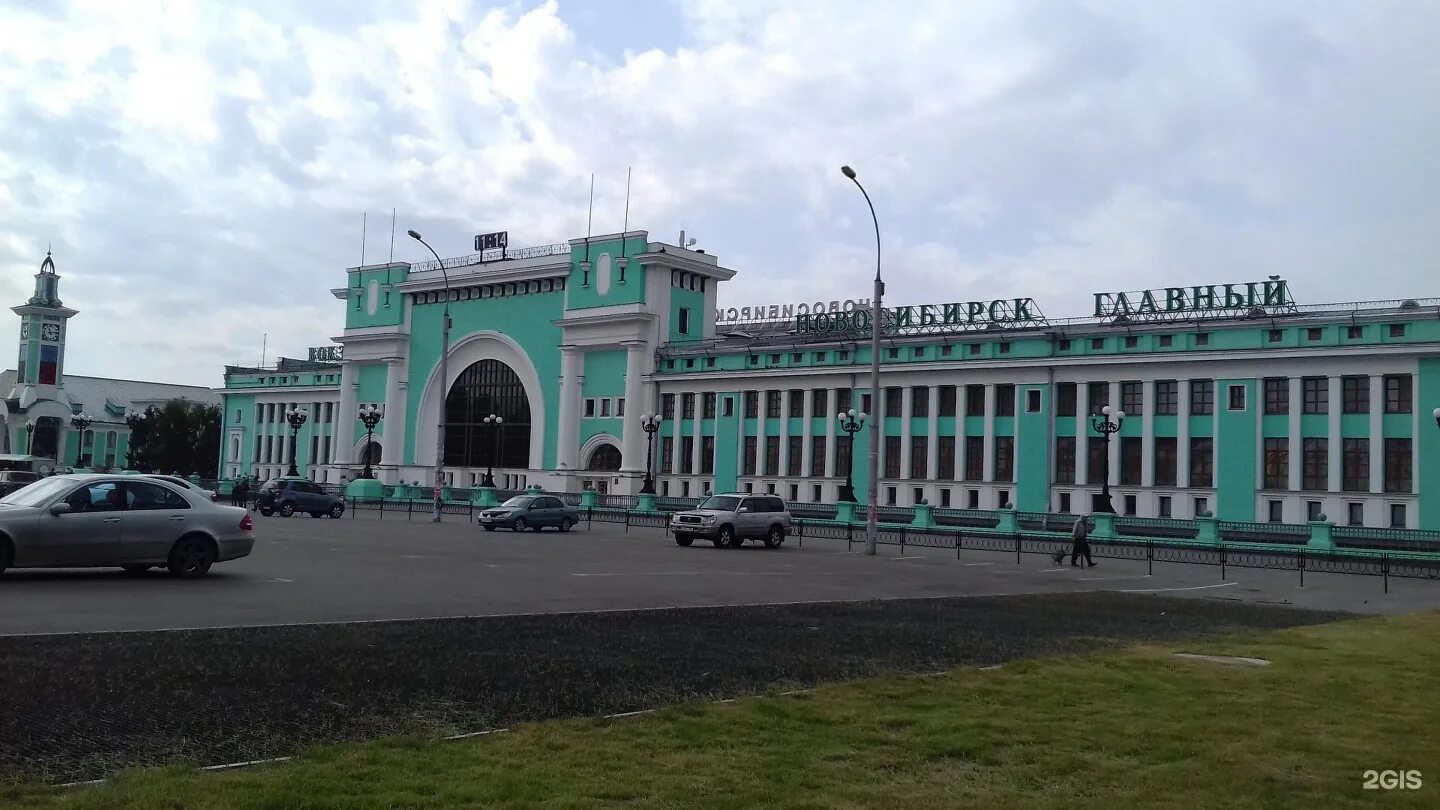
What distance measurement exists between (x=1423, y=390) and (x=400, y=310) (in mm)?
67406

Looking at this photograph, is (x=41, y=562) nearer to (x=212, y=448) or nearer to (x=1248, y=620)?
(x=1248, y=620)

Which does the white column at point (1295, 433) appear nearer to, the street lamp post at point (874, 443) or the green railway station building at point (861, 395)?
the green railway station building at point (861, 395)

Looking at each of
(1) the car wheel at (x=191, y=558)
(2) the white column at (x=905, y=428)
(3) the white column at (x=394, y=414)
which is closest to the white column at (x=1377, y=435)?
(2) the white column at (x=905, y=428)

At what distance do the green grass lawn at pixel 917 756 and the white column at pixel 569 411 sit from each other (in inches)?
2662

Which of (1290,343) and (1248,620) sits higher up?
(1290,343)

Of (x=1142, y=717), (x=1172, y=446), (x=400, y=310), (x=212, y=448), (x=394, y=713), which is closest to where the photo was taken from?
(x=394, y=713)

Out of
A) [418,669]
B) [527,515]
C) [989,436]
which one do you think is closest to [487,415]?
[989,436]

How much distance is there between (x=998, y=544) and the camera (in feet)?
135

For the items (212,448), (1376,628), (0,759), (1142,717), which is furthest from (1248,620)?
(212,448)

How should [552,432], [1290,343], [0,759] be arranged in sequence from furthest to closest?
1. [552,432]
2. [1290,343]
3. [0,759]

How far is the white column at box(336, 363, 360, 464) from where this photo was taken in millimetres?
91875

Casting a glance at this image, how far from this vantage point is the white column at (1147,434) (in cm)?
5647

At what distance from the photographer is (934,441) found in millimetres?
64188

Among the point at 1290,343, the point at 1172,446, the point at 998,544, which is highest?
the point at 1290,343
